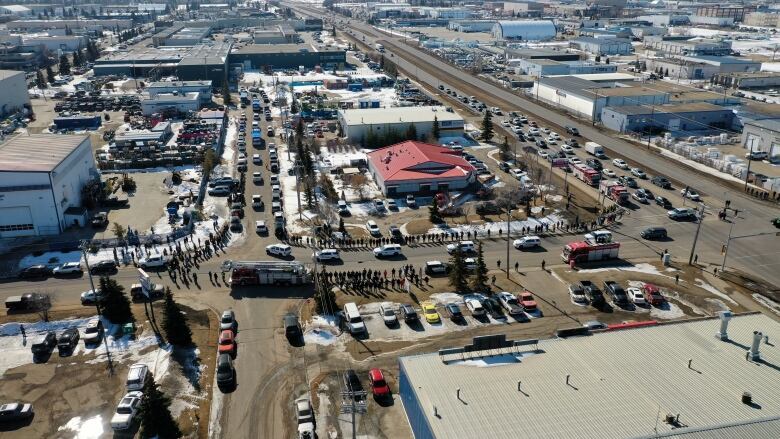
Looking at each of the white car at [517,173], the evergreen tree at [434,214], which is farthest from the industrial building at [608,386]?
the white car at [517,173]

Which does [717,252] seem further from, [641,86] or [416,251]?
[641,86]

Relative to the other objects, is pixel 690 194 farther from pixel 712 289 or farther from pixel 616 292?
pixel 616 292

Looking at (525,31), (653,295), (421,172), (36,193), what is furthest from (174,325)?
(525,31)

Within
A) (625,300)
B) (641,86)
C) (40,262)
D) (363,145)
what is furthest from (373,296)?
(641,86)

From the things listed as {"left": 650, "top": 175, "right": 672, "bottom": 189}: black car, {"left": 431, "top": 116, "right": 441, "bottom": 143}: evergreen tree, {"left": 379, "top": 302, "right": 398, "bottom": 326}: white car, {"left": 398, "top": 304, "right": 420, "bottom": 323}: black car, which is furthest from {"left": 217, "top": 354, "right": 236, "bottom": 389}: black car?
{"left": 431, "top": 116, "right": 441, "bottom": 143}: evergreen tree

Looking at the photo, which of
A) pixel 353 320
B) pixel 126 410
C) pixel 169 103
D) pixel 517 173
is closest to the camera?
pixel 126 410

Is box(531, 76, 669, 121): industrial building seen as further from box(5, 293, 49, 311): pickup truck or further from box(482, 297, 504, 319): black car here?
box(5, 293, 49, 311): pickup truck

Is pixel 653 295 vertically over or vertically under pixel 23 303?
under
